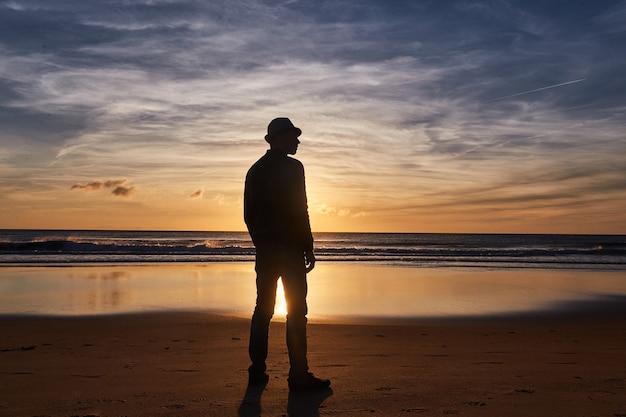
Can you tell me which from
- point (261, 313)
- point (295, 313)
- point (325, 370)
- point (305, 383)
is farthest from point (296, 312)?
point (325, 370)

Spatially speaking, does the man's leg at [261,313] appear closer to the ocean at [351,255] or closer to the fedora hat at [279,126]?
the fedora hat at [279,126]

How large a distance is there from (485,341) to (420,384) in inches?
117

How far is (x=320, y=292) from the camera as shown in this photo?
13.5m

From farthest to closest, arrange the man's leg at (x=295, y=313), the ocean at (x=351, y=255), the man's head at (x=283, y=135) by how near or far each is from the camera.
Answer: the ocean at (x=351, y=255), the man's head at (x=283, y=135), the man's leg at (x=295, y=313)

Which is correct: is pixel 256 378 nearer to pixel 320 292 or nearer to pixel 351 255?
pixel 320 292

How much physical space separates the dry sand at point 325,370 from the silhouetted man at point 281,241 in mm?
314

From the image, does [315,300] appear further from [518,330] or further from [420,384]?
[420,384]

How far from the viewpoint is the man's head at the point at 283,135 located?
15.4ft

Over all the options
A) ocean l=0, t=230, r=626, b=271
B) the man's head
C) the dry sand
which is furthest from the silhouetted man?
ocean l=0, t=230, r=626, b=271

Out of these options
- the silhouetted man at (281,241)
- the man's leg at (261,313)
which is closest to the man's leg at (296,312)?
the silhouetted man at (281,241)

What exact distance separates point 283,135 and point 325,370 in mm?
2188

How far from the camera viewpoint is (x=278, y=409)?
3963 millimetres

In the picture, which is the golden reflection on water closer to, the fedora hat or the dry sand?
the dry sand

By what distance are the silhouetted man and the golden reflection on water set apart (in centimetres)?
472
